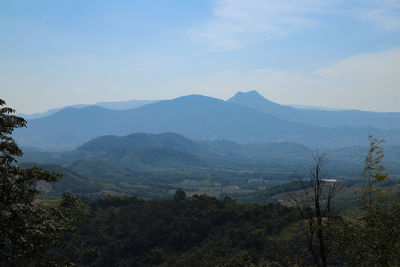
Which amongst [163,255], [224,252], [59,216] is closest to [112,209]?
[163,255]

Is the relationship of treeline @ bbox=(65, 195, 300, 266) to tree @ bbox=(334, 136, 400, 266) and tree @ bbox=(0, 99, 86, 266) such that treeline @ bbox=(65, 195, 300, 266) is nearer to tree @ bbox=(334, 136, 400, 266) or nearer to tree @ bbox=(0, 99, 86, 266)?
tree @ bbox=(334, 136, 400, 266)

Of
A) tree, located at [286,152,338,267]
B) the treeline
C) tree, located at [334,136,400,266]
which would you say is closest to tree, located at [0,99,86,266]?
tree, located at [286,152,338,267]

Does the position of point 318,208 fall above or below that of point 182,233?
above

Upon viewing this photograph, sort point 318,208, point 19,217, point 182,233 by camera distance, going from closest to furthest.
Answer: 1. point 19,217
2. point 318,208
3. point 182,233

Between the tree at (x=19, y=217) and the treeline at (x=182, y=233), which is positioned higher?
the tree at (x=19, y=217)

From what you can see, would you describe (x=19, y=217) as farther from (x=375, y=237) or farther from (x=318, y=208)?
(x=375, y=237)

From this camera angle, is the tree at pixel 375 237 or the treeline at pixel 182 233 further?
the treeline at pixel 182 233

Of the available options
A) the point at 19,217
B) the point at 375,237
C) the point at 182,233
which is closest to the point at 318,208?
the point at 375,237

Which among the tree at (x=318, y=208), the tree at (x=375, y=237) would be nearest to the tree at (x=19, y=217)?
the tree at (x=318, y=208)

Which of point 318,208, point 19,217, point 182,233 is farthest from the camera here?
point 182,233

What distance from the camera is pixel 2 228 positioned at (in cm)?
1625

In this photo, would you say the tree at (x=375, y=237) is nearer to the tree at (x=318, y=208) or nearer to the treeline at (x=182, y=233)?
the tree at (x=318, y=208)

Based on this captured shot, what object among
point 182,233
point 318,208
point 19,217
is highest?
point 318,208

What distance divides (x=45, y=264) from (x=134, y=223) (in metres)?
72.2
